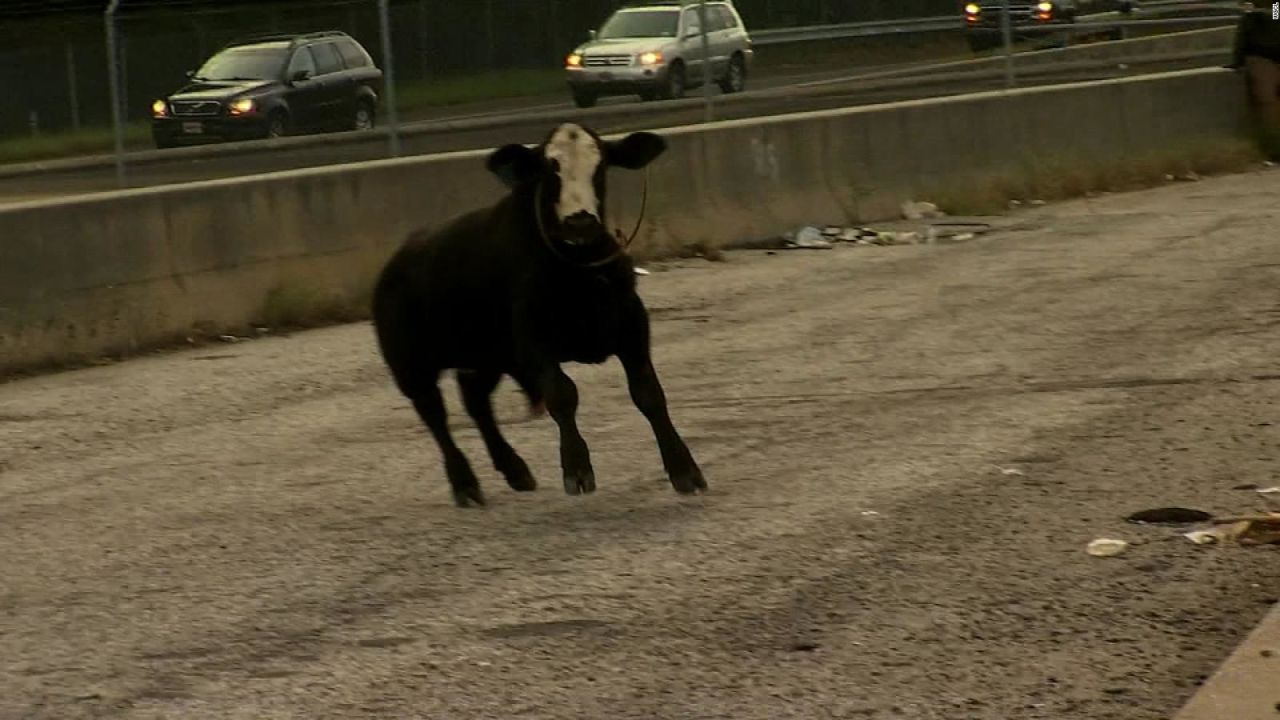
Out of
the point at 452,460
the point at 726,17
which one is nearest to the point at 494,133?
the point at 726,17

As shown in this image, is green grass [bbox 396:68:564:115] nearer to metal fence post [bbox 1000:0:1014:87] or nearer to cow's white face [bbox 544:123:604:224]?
metal fence post [bbox 1000:0:1014:87]

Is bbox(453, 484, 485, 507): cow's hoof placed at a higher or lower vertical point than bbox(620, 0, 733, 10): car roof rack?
lower

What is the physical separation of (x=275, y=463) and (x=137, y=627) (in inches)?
116

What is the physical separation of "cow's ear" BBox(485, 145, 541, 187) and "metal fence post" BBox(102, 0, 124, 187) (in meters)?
6.67

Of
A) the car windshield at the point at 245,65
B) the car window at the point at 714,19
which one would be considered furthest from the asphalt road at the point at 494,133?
the car window at the point at 714,19

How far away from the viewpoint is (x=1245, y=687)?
585cm

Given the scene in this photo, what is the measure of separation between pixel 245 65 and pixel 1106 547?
32.0ft

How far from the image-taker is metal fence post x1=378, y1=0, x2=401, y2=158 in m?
16.4

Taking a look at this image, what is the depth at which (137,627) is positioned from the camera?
7.29 metres

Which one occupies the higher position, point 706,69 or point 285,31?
point 285,31

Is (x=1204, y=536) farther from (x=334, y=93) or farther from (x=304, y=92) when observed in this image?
(x=334, y=93)

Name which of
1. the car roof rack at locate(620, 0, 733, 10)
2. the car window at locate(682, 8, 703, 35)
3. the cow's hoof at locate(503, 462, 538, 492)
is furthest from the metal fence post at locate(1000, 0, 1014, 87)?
the cow's hoof at locate(503, 462, 538, 492)

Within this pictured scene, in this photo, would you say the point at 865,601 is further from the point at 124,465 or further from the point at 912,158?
the point at 912,158

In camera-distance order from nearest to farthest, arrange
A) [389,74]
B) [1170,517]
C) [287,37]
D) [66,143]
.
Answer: [1170,517] < [66,143] < [389,74] < [287,37]
